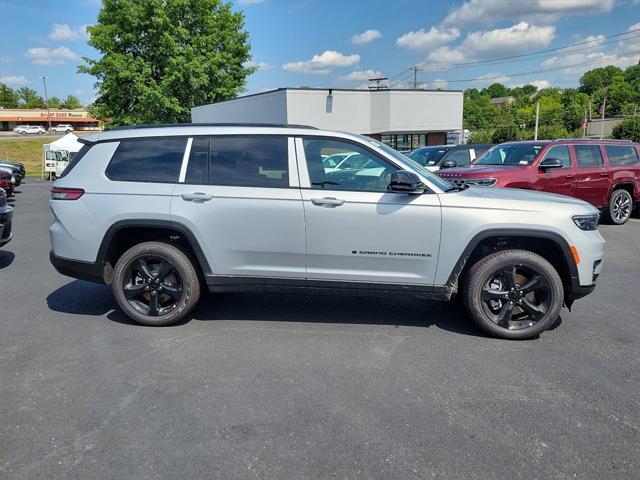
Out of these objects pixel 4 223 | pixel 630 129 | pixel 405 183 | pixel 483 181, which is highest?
pixel 630 129

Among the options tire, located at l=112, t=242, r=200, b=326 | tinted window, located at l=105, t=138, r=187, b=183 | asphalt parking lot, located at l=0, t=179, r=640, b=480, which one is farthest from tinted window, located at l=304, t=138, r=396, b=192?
tire, located at l=112, t=242, r=200, b=326

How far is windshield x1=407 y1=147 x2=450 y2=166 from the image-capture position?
14.5 metres

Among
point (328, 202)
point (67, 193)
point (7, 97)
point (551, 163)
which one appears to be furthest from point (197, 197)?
point (7, 97)

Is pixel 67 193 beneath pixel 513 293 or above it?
above

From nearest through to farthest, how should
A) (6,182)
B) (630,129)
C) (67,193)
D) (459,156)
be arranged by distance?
(67,193)
(459,156)
(6,182)
(630,129)

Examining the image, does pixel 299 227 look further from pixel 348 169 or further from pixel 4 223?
pixel 4 223

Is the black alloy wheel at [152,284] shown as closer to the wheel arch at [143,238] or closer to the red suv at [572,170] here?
the wheel arch at [143,238]

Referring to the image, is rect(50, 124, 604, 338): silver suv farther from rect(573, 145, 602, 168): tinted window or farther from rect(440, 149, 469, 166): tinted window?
rect(440, 149, 469, 166): tinted window

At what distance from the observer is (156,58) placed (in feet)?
116

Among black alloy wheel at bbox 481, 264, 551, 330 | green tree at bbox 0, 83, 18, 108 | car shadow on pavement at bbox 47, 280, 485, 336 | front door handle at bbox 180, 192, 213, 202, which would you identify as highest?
green tree at bbox 0, 83, 18, 108

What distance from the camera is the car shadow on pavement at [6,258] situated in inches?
296

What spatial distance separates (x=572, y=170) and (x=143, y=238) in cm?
893

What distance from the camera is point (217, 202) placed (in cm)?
453

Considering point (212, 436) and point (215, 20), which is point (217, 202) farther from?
point (215, 20)
